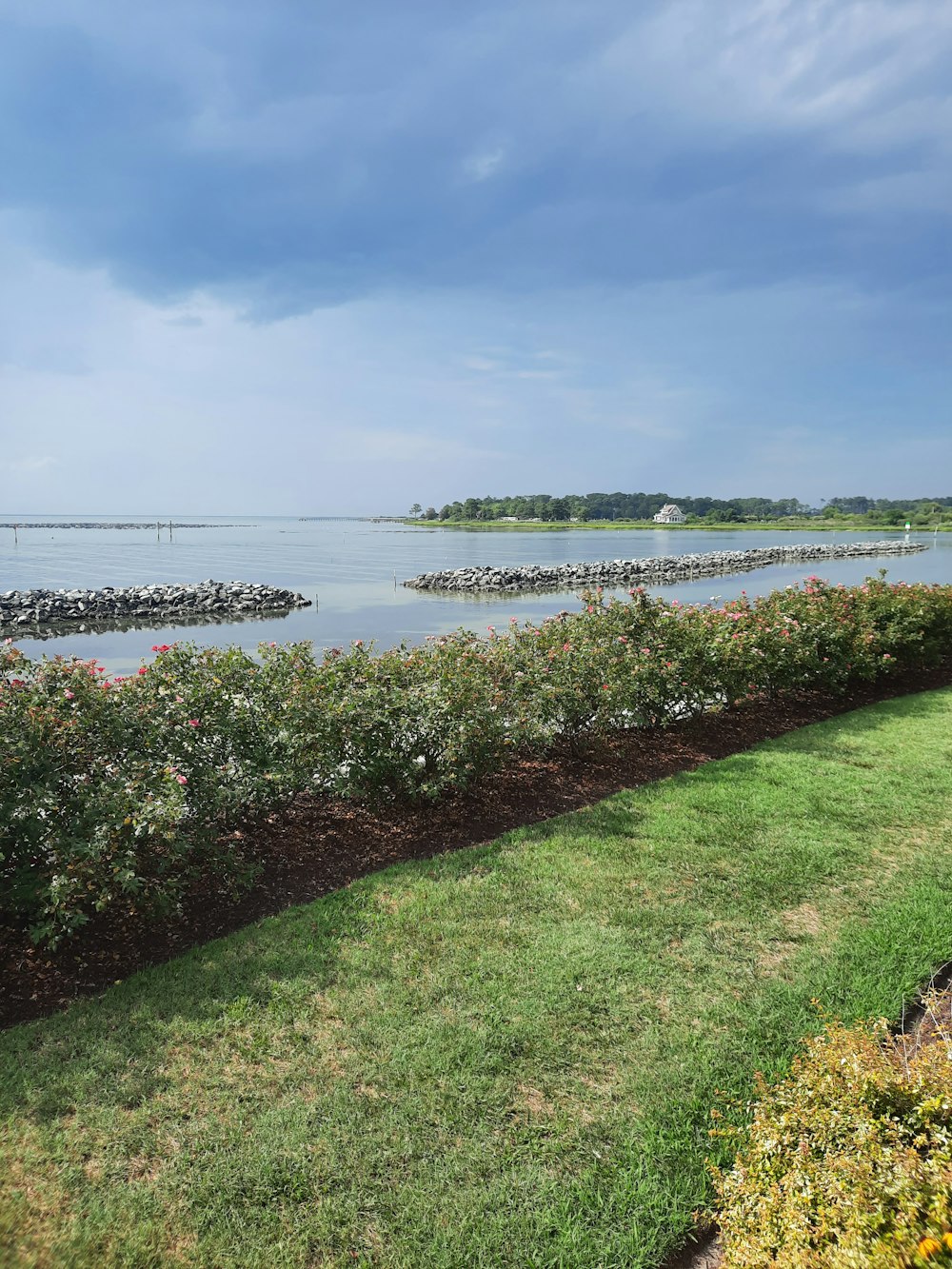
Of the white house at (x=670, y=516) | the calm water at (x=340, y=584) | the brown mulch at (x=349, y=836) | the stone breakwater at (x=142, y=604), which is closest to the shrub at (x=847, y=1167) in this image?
the brown mulch at (x=349, y=836)

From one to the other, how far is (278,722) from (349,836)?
3.07ft

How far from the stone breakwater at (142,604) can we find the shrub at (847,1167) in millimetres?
18292

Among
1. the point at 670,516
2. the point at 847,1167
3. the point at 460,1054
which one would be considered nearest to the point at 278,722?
the point at 460,1054

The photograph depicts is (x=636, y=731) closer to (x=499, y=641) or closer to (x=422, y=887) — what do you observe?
(x=499, y=641)

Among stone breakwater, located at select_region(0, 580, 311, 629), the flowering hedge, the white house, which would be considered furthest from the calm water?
the white house

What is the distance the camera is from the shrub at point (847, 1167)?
1528 mm

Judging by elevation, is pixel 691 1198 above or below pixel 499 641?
below

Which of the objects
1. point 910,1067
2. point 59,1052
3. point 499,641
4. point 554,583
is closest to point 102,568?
point 554,583

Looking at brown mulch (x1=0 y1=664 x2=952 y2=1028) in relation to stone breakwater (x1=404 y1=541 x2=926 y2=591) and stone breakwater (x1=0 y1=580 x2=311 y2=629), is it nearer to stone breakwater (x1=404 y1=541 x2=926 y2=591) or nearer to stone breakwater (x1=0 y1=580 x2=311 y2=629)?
stone breakwater (x1=0 y1=580 x2=311 y2=629)

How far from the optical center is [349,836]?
4598mm

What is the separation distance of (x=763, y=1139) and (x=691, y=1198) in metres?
0.34

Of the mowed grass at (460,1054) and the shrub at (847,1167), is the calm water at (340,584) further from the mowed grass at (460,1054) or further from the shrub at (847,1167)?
the shrub at (847,1167)

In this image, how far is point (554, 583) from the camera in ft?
85.8

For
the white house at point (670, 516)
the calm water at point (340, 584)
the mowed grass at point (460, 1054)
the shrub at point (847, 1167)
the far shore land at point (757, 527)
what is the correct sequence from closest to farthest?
the shrub at point (847, 1167)
the mowed grass at point (460, 1054)
the calm water at point (340, 584)
the far shore land at point (757, 527)
the white house at point (670, 516)
